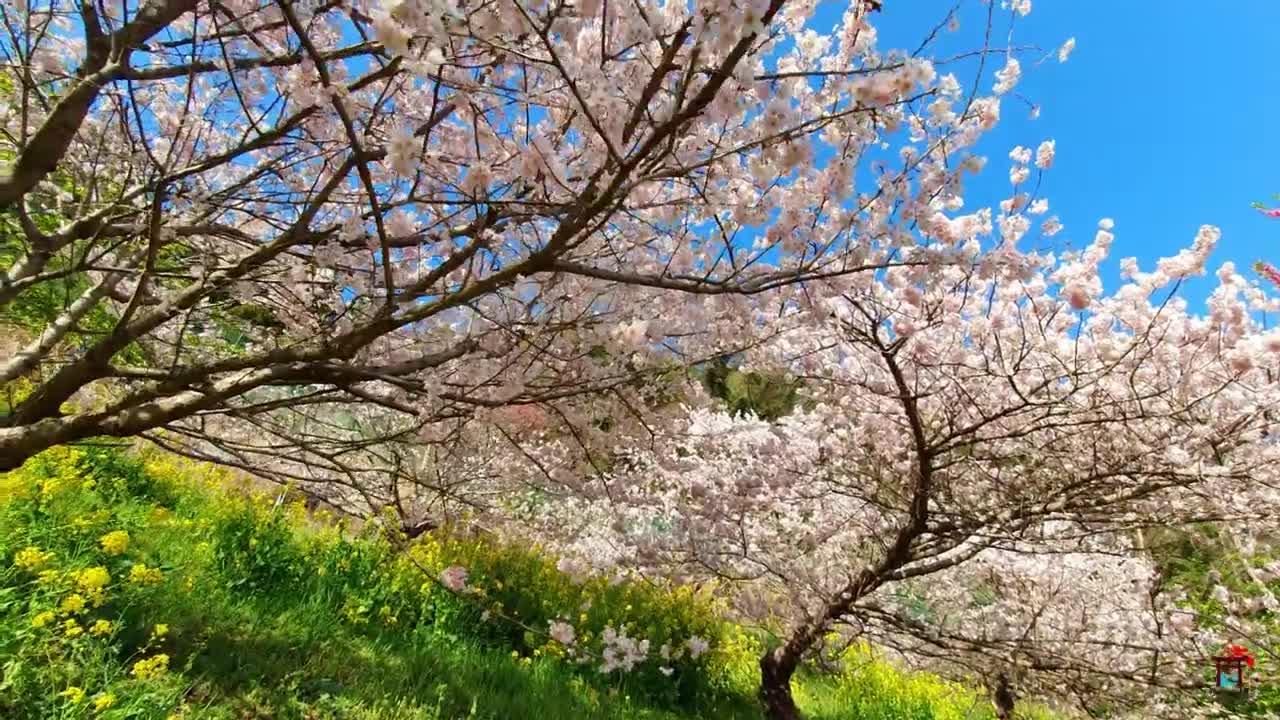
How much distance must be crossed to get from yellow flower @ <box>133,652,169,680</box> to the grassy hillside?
0.05 feet

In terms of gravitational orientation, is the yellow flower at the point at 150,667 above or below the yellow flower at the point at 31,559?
below

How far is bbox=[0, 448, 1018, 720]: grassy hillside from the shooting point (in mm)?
2633

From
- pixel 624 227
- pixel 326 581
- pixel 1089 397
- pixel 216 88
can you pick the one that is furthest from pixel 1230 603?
pixel 216 88

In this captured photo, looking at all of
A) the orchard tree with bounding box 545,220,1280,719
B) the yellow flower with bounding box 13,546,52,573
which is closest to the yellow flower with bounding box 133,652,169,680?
the yellow flower with bounding box 13,546,52,573

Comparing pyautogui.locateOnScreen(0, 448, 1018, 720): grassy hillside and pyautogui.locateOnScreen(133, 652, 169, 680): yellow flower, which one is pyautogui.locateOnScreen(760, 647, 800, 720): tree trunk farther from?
pyautogui.locateOnScreen(133, 652, 169, 680): yellow flower

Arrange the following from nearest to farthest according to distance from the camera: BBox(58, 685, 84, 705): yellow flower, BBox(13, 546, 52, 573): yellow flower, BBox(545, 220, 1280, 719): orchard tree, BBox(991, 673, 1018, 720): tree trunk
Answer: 1. BBox(58, 685, 84, 705): yellow flower
2. BBox(13, 546, 52, 573): yellow flower
3. BBox(545, 220, 1280, 719): orchard tree
4. BBox(991, 673, 1018, 720): tree trunk

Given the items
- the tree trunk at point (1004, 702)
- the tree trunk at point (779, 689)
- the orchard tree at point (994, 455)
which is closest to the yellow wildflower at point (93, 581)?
the orchard tree at point (994, 455)

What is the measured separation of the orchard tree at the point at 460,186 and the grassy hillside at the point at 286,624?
93cm

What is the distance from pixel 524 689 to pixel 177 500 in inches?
129

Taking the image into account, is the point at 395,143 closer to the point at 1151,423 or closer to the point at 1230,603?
the point at 1151,423

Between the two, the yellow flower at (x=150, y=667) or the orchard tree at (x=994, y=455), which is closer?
the yellow flower at (x=150, y=667)

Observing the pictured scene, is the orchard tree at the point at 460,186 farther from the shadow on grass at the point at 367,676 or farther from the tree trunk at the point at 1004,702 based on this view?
the tree trunk at the point at 1004,702

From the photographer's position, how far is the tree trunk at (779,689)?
5.31m

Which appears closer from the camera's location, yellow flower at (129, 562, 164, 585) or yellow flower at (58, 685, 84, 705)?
yellow flower at (58, 685, 84, 705)
